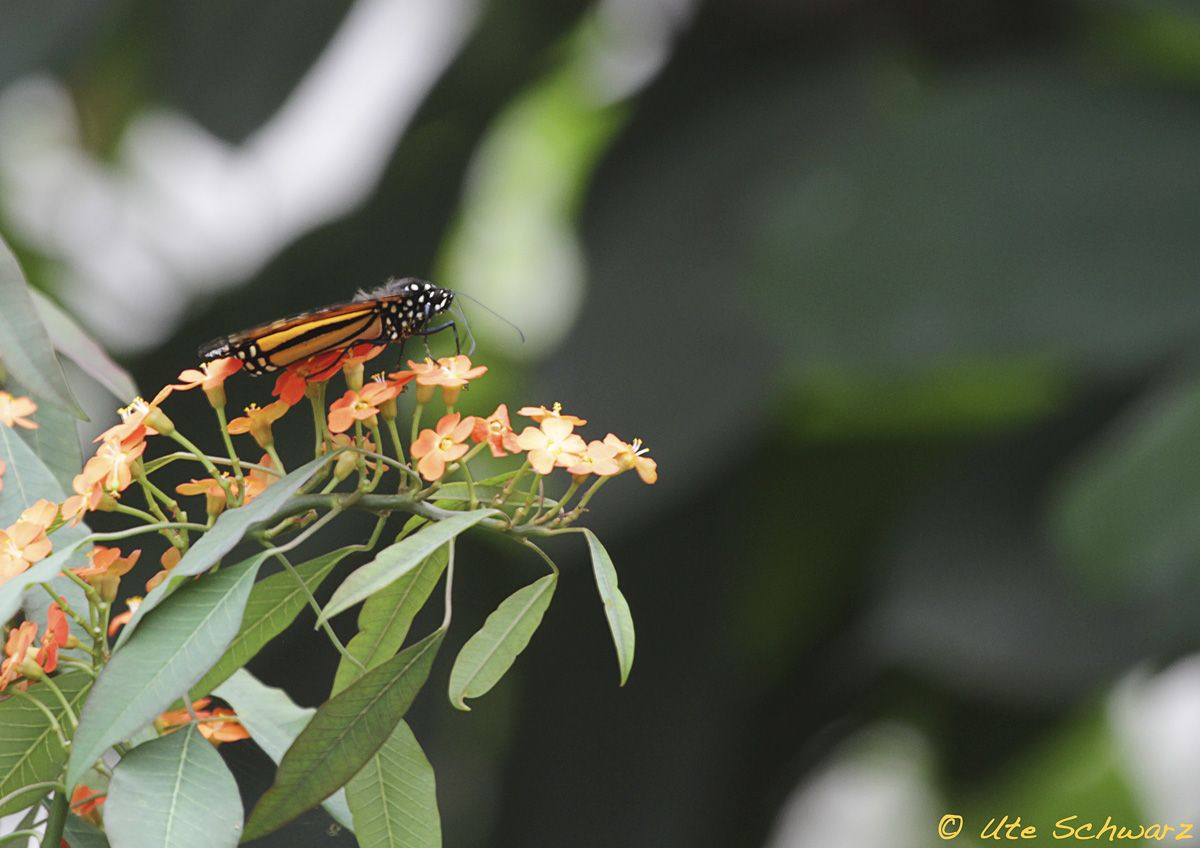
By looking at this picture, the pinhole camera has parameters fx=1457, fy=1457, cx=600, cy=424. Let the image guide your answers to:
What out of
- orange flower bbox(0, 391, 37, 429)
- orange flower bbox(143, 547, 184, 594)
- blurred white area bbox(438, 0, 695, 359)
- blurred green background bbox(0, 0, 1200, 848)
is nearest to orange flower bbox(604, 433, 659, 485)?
orange flower bbox(143, 547, 184, 594)

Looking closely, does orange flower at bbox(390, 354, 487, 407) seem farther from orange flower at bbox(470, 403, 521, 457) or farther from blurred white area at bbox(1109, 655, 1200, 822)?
blurred white area at bbox(1109, 655, 1200, 822)

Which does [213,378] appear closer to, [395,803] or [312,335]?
[312,335]

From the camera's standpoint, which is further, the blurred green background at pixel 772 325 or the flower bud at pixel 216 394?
the blurred green background at pixel 772 325

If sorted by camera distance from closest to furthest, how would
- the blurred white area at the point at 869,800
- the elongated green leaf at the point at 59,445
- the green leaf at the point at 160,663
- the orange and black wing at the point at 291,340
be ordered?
the green leaf at the point at 160,663
the orange and black wing at the point at 291,340
the elongated green leaf at the point at 59,445
the blurred white area at the point at 869,800

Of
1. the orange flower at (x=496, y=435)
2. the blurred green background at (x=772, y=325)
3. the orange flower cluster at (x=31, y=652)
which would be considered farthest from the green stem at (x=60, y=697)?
the blurred green background at (x=772, y=325)

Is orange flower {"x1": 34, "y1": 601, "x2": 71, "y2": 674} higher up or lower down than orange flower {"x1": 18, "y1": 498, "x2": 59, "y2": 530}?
lower down

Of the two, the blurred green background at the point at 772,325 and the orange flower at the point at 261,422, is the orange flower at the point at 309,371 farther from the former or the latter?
the blurred green background at the point at 772,325
